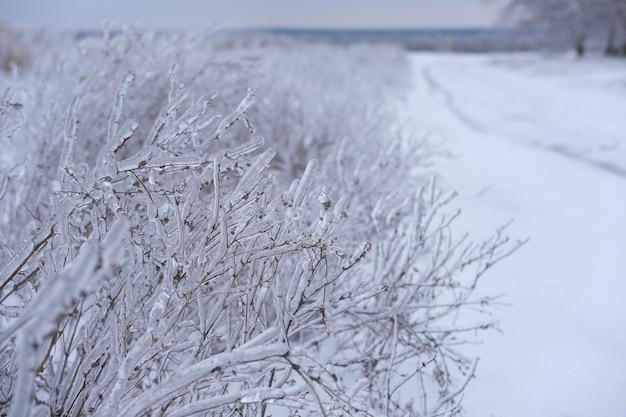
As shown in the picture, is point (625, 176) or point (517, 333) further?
point (625, 176)

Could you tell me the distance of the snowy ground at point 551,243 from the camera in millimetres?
2529

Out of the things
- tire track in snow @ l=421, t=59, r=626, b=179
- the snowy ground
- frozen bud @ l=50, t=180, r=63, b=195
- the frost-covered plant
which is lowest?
the snowy ground

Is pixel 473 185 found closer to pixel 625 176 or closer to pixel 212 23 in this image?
pixel 625 176

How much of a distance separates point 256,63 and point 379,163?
1.88 m

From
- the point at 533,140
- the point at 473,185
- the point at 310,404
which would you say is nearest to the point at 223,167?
the point at 310,404

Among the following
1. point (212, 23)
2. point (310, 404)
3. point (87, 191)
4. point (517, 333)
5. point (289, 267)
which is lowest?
point (517, 333)

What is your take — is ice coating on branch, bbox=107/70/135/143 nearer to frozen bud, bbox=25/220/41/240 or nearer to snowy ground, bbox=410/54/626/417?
frozen bud, bbox=25/220/41/240

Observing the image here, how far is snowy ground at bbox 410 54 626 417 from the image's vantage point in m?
2.53

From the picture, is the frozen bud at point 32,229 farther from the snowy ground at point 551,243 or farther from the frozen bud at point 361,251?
the snowy ground at point 551,243

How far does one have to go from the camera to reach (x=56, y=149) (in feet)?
12.7

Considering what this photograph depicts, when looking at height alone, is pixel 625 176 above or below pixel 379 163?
below

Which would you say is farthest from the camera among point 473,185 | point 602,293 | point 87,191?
point 473,185

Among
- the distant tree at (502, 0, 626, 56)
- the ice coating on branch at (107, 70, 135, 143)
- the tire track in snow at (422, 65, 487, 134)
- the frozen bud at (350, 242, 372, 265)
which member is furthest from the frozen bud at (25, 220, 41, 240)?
the distant tree at (502, 0, 626, 56)

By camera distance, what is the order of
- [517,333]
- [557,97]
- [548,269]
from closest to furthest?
[517,333] < [548,269] < [557,97]
